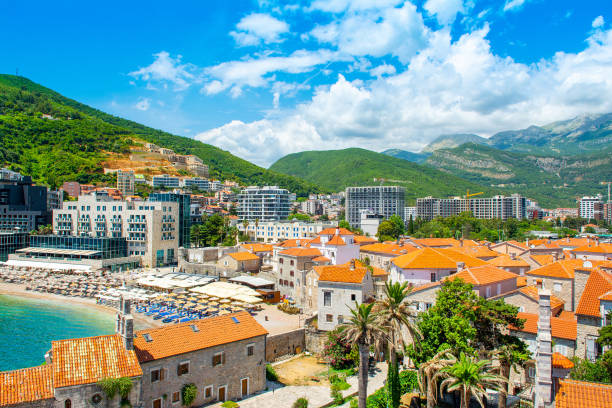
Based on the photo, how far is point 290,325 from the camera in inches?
1681

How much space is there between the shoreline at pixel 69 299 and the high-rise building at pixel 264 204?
8533 cm

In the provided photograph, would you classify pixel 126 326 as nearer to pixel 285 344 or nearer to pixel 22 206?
pixel 285 344

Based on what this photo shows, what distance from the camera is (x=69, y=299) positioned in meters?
60.6

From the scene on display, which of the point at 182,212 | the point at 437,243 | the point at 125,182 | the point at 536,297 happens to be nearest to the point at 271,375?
the point at 536,297

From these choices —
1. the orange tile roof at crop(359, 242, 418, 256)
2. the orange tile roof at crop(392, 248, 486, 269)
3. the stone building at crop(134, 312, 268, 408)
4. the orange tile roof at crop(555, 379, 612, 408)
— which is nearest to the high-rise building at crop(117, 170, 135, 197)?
the orange tile roof at crop(359, 242, 418, 256)

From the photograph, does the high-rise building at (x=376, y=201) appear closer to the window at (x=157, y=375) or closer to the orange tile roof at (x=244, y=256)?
the orange tile roof at (x=244, y=256)

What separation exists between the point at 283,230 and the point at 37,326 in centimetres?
7246

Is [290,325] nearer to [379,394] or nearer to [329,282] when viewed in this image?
[329,282]

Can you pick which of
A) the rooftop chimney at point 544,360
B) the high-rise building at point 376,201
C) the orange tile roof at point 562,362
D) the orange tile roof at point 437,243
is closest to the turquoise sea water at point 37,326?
the rooftop chimney at point 544,360

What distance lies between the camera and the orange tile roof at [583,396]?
18422mm

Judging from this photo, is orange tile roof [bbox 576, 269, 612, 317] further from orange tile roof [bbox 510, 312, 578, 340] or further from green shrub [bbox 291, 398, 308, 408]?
green shrub [bbox 291, 398, 308, 408]

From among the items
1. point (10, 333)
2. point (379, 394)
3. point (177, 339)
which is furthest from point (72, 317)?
point (379, 394)

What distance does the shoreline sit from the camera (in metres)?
48.0

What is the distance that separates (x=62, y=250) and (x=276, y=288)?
52724 millimetres
